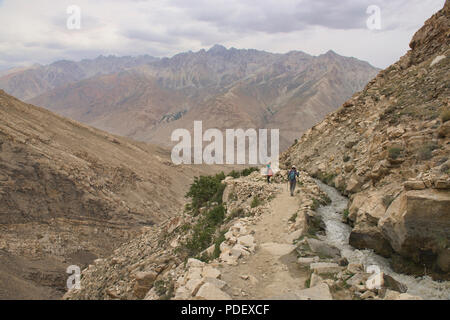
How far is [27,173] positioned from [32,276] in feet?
39.2

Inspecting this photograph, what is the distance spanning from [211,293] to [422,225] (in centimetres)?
459

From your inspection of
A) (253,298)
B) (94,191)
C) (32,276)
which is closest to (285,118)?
(94,191)

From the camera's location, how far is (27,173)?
30406 millimetres

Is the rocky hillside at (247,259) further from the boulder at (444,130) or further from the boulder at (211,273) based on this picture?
the boulder at (444,130)

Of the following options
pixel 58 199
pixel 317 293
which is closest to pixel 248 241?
pixel 317 293

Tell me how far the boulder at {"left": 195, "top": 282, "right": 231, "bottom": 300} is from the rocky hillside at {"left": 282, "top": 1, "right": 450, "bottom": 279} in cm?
413

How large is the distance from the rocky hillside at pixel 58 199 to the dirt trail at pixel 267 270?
17.3 meters

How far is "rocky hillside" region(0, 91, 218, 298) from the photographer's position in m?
23.5

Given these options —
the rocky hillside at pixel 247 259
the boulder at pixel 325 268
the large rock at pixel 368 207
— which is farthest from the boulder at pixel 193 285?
the large rock at pixel 368 207

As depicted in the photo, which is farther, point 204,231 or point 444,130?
point 204,231

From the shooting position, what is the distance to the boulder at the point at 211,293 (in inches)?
242

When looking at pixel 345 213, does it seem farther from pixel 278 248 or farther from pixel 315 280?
pixel 315 280

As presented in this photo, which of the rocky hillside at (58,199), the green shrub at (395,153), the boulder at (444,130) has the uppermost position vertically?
the boulder at (444,130)

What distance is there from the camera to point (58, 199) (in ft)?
102
